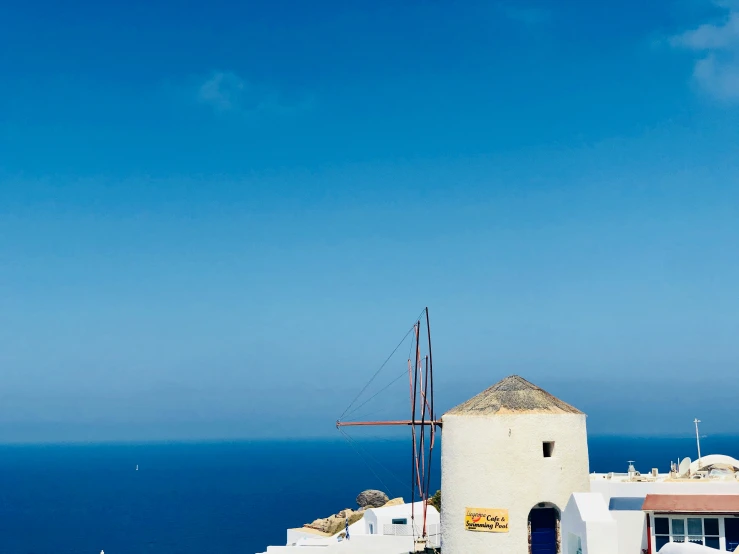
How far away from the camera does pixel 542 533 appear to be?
2664 cm

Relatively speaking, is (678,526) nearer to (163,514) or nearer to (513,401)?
(513,401)

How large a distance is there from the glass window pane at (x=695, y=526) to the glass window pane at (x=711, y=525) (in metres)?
0.15

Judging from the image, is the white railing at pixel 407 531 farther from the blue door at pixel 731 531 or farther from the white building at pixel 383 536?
the blue door at pixel 731 531

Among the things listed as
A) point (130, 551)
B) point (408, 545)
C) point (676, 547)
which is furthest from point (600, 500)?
point (130, 551)

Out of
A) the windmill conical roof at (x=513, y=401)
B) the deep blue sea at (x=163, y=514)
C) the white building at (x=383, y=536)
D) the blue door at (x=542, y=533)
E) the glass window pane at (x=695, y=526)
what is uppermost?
the windmill conical roof at (x=513, y=401)

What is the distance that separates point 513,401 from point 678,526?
21.4 ft

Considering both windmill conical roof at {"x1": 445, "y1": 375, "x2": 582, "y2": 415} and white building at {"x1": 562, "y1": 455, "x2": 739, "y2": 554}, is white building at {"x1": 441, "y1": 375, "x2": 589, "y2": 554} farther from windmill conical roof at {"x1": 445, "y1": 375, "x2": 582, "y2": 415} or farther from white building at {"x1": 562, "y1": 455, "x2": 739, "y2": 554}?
white building at {"x1": 562, "y1": 455, "x2": 739, "y2": 554}

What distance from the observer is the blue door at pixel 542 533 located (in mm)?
26641

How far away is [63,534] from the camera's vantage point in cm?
11094

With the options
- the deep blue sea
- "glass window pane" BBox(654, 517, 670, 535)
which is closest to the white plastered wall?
"glass window pane" BBox(654, 517, 670, 535)

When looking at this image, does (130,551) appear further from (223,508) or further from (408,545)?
(408,545)

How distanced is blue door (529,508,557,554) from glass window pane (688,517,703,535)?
428 centimetres

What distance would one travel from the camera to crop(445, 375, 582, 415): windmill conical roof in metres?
27.3

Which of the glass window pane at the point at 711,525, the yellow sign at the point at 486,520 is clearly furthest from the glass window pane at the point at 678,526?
the yellow sign at the point at 486,520
